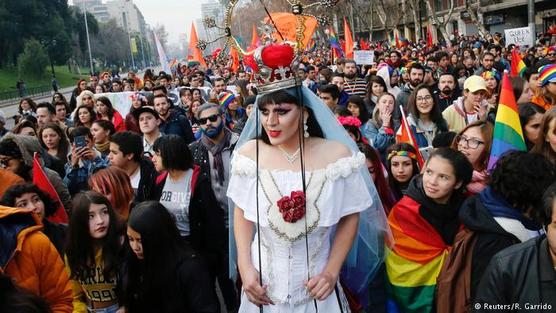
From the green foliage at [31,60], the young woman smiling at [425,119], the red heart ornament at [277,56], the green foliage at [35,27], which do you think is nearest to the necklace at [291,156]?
the red heart ornament at [277,56]

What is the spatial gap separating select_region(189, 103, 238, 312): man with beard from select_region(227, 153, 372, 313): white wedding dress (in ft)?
5.09

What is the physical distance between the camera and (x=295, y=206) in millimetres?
2477

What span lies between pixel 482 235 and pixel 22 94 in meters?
44.6

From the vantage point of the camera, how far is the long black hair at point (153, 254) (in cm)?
282

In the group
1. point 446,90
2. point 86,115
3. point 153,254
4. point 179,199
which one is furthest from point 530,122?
point 86,115

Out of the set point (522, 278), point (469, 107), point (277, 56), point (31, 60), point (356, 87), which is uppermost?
point (31, 60)

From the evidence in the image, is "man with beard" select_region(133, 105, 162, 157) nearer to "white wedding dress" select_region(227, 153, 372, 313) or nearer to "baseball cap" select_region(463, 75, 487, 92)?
"white wedding dress" select_region(227, 153, 372, 313)

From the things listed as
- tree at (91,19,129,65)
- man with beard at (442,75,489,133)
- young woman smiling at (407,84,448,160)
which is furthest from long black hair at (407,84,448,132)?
tree at (91,19,129,65)

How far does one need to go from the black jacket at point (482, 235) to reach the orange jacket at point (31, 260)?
2.16 metres

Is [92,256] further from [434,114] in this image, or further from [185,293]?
[434,114]

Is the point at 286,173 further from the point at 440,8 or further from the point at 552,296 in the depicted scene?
the point at 440,8

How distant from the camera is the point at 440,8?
45.1 meters

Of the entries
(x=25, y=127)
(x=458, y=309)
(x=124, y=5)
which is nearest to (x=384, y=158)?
(x=458, y=309)

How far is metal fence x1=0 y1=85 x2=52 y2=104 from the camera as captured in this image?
40422 mm
